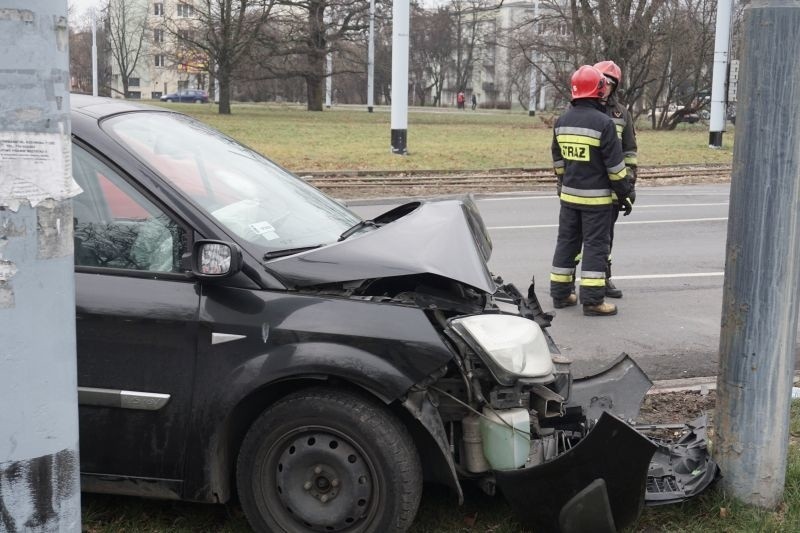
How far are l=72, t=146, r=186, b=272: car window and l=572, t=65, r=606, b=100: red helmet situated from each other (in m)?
4.35

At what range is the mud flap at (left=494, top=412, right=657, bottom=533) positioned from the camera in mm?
3104

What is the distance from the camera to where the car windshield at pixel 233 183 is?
3482mm

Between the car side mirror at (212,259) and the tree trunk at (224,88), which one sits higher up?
the tree trunk at (224,88)

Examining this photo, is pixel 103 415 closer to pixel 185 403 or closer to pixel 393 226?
pixel 185 403

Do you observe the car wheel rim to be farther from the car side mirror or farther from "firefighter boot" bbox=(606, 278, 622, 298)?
"firefighter boot" bbox=(606, 278, 622, 298)

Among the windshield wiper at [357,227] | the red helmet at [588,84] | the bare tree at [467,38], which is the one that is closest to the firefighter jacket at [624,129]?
the red helmet at [588,84]

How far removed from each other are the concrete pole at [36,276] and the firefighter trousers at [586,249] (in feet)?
17.7

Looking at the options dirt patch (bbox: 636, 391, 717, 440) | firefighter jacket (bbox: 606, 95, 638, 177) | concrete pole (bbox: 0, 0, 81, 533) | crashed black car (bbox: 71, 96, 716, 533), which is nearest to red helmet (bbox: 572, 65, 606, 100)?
firefighter jacket (bbox: 606, 95, 638, 177)

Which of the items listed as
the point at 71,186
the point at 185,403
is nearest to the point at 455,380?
the point at 185,403

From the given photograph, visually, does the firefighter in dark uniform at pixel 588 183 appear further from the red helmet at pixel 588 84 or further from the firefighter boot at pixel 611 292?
the firefighter boot at pixel 611 292

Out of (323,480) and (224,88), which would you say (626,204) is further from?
(224,88)

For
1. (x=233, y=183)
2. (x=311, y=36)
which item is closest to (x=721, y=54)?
(x=233, y=183)

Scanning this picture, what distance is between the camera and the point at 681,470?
146 inches

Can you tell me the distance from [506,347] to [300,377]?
0.73 meters
